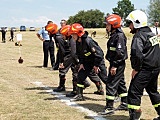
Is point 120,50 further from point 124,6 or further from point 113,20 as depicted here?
point 124,6

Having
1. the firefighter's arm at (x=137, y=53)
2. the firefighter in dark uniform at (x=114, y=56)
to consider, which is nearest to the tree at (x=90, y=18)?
the firefighter in dark uniform at (x=114, y=56)

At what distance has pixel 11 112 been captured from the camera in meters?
7.73

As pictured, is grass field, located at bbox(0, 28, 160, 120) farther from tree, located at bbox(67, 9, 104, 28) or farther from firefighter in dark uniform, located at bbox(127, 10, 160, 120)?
tree, located at bbox(67, 9, 104, 28)

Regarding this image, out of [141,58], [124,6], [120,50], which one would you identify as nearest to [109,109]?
[120,50]

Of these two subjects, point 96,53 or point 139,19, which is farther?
point 96,53

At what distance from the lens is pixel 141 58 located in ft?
19.6

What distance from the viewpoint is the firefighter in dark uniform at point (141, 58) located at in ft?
19.8

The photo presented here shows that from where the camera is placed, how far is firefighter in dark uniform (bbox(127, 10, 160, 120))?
6.03 metres

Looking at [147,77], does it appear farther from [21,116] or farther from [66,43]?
[66,43]

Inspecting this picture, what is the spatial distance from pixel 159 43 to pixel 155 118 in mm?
1512

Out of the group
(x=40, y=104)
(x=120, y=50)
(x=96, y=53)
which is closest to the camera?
(x=120, y=50)

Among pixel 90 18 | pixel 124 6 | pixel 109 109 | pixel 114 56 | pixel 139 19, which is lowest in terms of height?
pixel 109 109

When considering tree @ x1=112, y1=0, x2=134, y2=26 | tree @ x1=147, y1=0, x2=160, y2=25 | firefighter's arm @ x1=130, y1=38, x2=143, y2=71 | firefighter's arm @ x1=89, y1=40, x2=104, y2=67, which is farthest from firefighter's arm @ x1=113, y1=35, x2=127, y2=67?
tree @ x1=112, y1=0, x2=134, y2=26

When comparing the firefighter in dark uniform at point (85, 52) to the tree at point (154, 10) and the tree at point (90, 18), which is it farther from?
the tree at point (90, 18)
